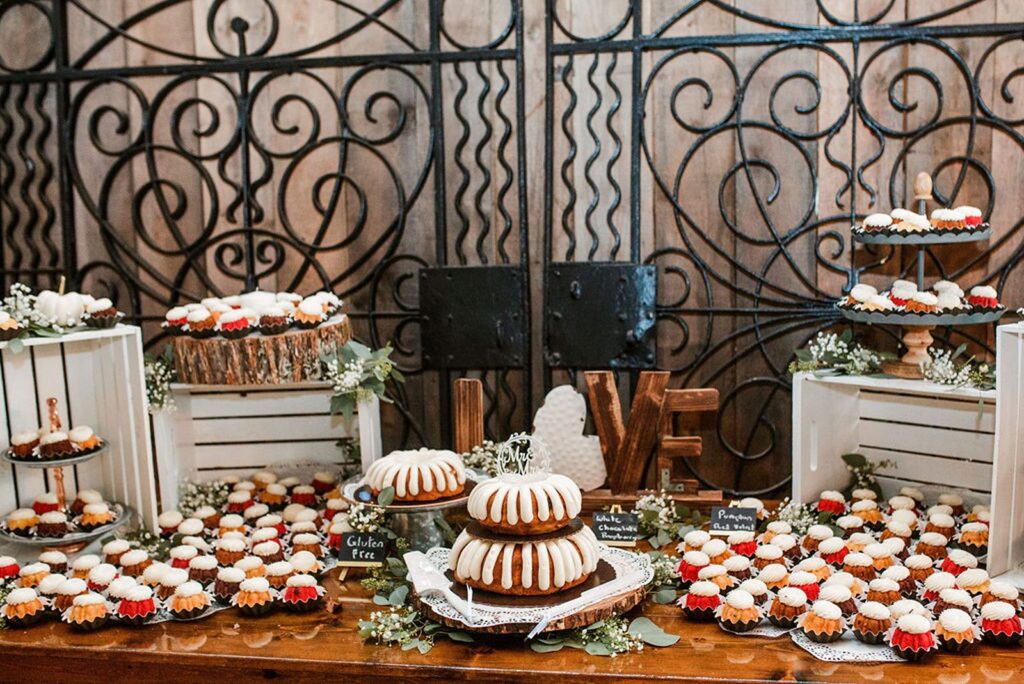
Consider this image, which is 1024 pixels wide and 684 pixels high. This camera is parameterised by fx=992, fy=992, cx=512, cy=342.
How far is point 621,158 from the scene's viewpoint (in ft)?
10.9

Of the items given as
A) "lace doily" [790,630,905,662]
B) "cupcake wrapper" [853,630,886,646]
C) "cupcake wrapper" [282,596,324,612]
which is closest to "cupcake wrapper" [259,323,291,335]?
"cupcake wrapper" [282,596,324,612]

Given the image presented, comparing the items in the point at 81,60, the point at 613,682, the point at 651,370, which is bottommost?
the point at 613,682

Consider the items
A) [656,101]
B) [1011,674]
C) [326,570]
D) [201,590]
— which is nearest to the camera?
[1011,674]

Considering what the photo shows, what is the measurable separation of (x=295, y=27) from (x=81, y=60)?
0.75m

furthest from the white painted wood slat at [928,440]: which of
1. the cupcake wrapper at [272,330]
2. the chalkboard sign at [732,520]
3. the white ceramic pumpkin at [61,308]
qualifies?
the white ceramic pumpkin at [61,308]

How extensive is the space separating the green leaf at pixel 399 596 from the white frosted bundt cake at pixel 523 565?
0.66 ft

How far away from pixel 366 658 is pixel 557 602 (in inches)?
17.3

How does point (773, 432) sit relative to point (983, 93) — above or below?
below

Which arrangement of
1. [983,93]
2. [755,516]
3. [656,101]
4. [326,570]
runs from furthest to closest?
1. [656,101]
2. [983,93]
3. [755,516]
4. [326,570]

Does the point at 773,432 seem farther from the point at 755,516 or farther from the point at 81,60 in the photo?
the point at 81,60

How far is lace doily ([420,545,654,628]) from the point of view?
85.8 inches

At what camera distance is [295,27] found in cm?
341

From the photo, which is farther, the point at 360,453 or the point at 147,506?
the point at 360,453

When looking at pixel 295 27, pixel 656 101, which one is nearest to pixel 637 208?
pixel 656 101
